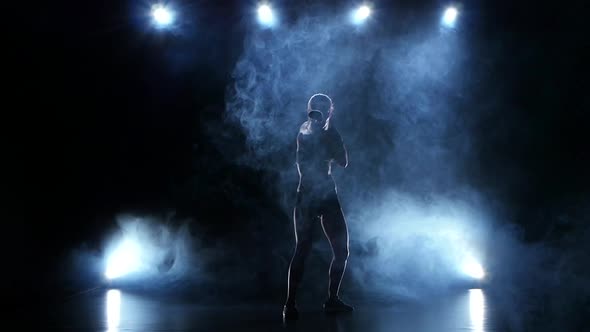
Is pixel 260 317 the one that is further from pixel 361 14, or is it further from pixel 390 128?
pixel 361 14

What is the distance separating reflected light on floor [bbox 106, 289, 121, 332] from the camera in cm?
355

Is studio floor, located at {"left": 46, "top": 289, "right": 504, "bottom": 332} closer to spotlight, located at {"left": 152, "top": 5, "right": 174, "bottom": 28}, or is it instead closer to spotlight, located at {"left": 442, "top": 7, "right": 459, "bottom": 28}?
spotlight, located at {"left": 152, "top": 5, "right": 174, "bottom": 28}

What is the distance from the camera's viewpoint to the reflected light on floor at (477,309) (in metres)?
3.34

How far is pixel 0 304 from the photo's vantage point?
4.54 metres

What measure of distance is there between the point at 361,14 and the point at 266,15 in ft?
3.96

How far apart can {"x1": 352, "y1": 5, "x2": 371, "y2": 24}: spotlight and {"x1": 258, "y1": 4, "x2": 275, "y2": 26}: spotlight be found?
3.42ft

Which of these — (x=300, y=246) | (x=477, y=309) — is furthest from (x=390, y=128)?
(x=300, y=246)

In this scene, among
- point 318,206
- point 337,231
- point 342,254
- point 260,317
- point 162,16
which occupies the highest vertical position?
point 162,16

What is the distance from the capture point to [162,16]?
6.30 m

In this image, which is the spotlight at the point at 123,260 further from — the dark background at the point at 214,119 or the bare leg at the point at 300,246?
the bare leg at the point at 300,246

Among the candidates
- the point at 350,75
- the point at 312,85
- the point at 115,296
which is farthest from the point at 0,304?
the point at 350,75

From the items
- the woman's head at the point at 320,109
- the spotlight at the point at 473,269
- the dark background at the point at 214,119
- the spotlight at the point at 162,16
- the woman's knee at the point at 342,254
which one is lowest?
the woman's knee at the point at 342,254

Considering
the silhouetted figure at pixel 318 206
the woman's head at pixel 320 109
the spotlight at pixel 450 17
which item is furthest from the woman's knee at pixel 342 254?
the spotlight at pixel 450 17

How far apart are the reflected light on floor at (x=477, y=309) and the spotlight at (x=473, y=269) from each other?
0.54 m
